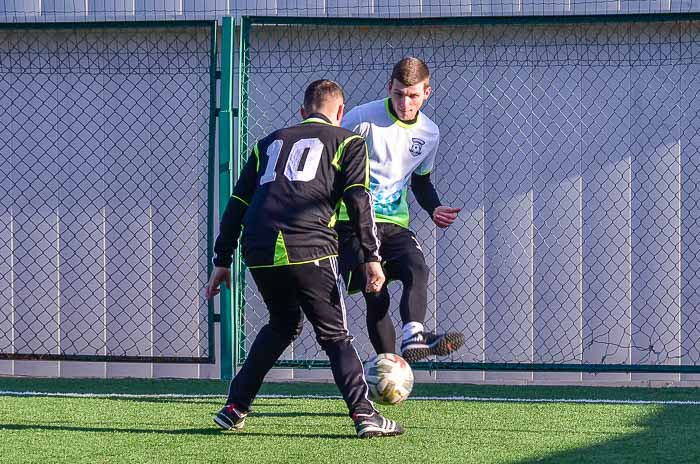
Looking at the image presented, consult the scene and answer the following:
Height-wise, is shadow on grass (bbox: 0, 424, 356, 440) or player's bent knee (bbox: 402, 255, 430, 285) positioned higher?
player's bent knee (bbox: 402, 255, 430, 285)

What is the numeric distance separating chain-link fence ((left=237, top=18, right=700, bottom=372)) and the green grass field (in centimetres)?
84

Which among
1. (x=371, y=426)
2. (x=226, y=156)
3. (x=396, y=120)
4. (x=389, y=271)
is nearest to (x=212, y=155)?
(x=226, y=156)

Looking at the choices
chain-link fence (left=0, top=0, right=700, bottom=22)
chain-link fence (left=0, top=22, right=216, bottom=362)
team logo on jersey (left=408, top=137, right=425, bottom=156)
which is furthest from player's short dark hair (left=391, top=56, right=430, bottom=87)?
chain-link fence (left=0, top=22, right=216, bottom=362)

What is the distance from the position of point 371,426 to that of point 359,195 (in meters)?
1.05

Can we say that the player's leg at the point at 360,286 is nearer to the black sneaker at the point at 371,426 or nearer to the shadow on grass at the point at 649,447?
the black sneaker at the point at 371,426

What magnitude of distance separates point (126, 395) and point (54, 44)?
9.82 feet

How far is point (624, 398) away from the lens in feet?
23.0

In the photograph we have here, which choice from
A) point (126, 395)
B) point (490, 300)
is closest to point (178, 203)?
point (126, 395)

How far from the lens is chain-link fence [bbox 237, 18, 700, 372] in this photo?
320 inches

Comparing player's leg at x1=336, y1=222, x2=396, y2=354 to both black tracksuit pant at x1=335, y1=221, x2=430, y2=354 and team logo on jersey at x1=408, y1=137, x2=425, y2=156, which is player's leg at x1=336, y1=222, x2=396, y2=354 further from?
team logo on jersey at x1=408, y1=137, x2=425, y2=156

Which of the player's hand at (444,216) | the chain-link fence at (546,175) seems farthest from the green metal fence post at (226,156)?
the player's hand at (444,216)

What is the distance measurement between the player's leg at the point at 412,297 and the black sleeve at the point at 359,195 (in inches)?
→ 31.5

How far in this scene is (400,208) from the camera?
20.2 feet

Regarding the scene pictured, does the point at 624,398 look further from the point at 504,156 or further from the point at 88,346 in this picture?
the point at 88,346
